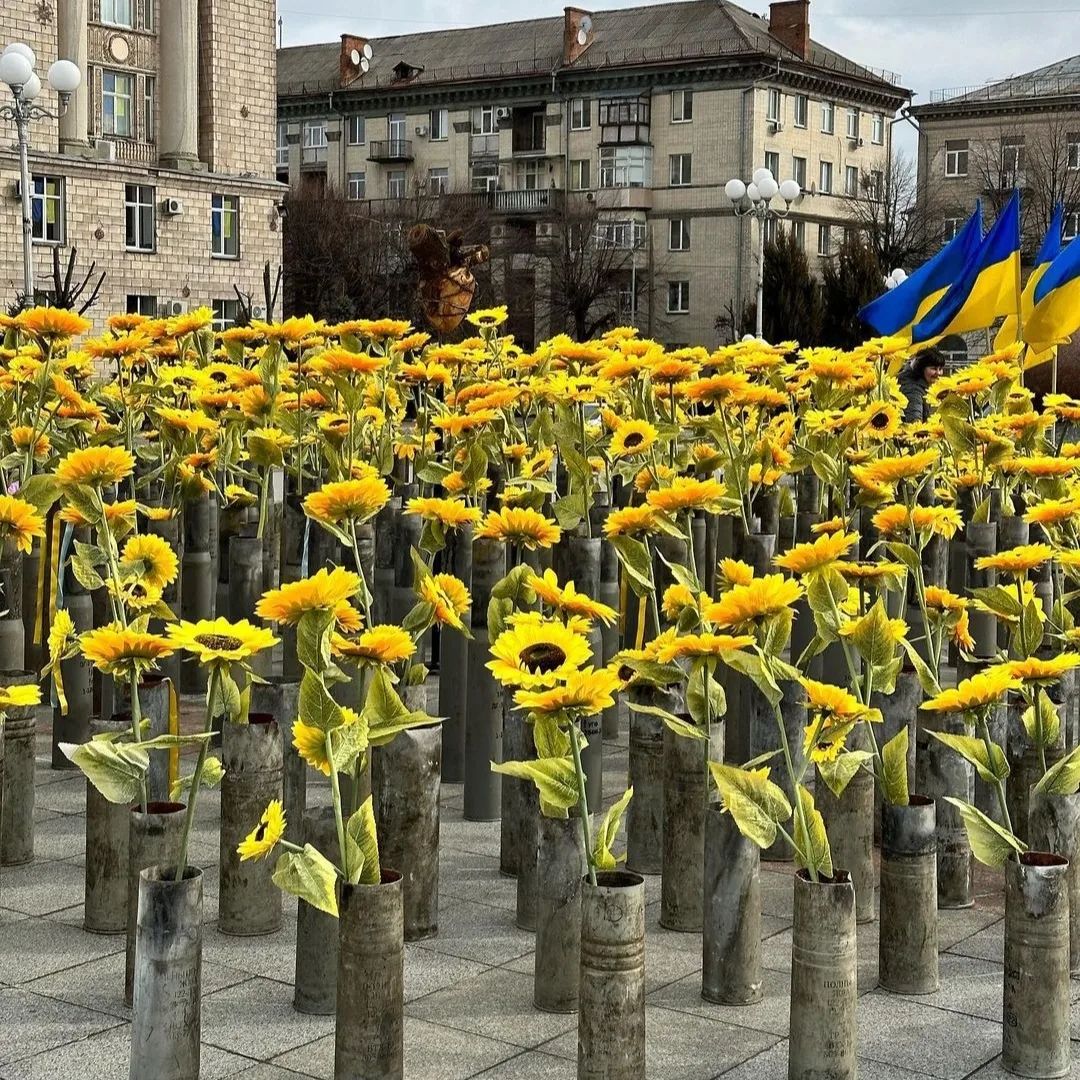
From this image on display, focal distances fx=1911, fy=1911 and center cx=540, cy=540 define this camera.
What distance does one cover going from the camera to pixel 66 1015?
176 inches

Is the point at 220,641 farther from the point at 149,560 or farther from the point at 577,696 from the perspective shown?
the point at 149,560

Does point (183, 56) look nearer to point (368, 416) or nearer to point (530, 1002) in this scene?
point (368, 416)

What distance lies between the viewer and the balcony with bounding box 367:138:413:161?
79.5 metres

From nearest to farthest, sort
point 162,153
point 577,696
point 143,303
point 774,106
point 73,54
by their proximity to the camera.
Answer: point 577,696 → point 73,54 → point 143,303 → point 162,153 → point 774,106

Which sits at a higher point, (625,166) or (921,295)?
(625,166)

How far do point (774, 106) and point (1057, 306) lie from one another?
6332cm

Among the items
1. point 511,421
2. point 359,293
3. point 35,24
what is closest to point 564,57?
point 359,293

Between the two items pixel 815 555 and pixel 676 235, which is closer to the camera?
pixel 815 555

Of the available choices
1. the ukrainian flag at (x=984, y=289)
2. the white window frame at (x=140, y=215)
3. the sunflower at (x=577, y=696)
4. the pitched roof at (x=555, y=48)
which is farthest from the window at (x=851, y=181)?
the sunflower at (x=577, y=696)

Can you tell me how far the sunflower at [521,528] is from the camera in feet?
18.6

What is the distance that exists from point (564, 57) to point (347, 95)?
401 inches

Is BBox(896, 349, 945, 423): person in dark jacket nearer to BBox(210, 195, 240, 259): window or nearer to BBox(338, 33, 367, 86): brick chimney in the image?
BBox(210, 195, 240, 259): window

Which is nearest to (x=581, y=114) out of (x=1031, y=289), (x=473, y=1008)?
(x=1031, y=289)

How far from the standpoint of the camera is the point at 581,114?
75625mm
